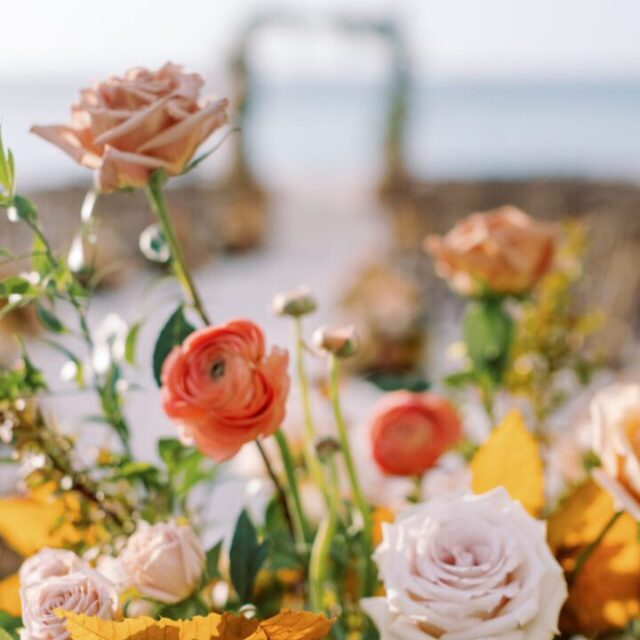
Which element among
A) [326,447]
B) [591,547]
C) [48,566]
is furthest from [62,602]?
[591,547]

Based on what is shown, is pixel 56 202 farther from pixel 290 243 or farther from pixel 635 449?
pixel 635 449

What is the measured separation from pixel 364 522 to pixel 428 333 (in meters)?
1.84

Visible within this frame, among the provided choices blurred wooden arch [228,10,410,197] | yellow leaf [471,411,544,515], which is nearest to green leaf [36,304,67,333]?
yellow leaf [471,411,544,515]

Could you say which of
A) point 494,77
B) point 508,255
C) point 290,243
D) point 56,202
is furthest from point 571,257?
point 494,77

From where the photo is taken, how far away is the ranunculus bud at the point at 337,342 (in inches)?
15.2

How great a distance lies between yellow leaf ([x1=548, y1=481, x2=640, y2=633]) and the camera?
42 centimetres

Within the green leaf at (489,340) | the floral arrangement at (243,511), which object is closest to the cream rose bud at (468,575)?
the floral arrangement at (243,511)

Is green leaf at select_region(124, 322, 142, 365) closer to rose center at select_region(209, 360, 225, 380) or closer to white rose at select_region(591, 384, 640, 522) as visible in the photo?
rose center at select_region(209, 360, 225, 380)

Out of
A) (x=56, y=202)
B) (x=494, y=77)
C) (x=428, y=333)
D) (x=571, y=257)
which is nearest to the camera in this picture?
(x=571, y=257)

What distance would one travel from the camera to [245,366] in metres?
0.34

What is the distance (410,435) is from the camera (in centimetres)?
48

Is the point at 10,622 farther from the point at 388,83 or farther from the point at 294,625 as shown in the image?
the point at 388,83

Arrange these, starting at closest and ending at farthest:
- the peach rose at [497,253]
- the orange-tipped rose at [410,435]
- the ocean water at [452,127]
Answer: the orange-tipped rose at [410,435]
the peach rose at [497,253]
the ocean water at [452,127]

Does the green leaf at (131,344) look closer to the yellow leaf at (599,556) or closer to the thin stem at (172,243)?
the thin stem at (172,243)
